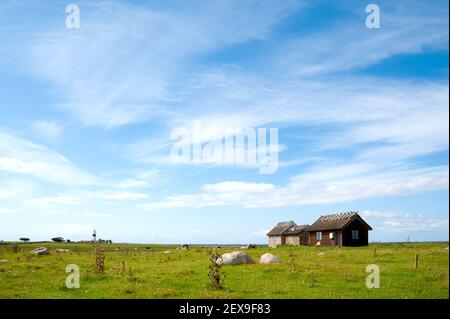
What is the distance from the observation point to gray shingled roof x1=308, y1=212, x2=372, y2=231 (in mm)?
71875

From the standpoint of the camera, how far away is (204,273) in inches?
1169

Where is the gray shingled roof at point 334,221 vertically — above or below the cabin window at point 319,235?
above

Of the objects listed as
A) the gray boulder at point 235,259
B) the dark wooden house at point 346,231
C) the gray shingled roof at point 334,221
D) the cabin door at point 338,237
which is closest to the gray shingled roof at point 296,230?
the gray shingled roof at point 334,221

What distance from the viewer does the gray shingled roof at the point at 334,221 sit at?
236ft

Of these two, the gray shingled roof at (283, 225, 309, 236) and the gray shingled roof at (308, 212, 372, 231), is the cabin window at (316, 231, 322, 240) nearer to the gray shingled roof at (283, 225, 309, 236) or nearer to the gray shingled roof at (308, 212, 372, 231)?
the gray shingled roof at (308, 212, 372, 231)

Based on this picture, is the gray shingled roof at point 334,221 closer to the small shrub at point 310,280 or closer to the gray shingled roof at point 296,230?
the gray shingled roof at point 296,230

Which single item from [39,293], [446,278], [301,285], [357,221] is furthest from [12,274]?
[357,221]

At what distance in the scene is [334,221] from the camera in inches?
2987

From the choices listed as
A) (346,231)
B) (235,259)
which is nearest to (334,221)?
(346,231)
